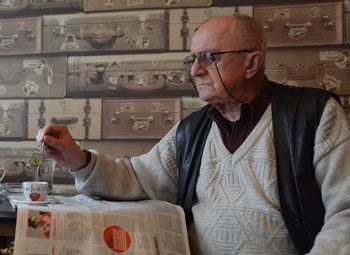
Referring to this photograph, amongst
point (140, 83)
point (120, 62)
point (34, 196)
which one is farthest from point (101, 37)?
point (34, 196)

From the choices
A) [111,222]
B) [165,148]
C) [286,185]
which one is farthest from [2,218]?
[286,185]

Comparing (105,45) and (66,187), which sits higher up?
(105,45)

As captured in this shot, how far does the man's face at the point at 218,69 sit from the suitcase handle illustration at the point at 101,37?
0.56 metres

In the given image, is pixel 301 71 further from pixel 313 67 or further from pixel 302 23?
pixel 302 23

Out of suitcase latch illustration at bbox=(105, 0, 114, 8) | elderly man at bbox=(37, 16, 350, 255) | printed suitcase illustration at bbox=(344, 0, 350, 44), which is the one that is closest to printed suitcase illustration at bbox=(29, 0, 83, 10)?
suitcase latch illustration at bbox=(105, 0, 114, 8)

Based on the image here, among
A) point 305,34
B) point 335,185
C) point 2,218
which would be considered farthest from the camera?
point 305,34

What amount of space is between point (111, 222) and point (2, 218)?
30cm

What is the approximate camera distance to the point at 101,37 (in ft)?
5.20

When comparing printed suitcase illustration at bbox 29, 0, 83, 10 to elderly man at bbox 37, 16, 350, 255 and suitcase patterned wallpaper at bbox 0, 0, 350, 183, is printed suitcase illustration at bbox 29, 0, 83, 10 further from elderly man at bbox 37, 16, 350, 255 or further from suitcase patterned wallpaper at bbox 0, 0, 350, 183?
elderly man at bbox 37, 16, 350, 255

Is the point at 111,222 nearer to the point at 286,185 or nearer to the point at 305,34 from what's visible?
the point at 286,185

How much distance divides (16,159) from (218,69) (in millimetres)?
1006

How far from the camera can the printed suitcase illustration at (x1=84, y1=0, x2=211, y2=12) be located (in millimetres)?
1506

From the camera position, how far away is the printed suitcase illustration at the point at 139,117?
1.52 m

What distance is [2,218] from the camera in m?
1.02
